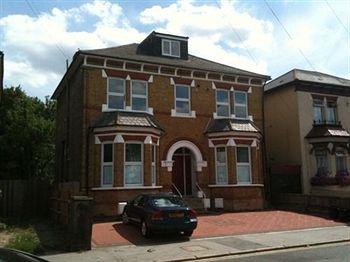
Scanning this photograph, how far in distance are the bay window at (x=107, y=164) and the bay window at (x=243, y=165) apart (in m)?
6.90

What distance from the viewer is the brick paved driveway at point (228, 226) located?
45.7 feet

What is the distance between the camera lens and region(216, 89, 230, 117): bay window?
2370cm

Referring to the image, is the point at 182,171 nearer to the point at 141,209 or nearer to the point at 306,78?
the point at 141,209

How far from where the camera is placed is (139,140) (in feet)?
66.0

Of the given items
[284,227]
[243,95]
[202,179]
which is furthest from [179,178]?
[284,227]

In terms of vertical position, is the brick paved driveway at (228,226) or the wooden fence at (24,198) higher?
the wooden fence at (24,198)

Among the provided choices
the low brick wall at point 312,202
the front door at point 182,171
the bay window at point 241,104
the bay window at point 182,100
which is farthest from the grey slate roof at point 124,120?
the low brick wall at point 312,202

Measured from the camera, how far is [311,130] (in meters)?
25.9

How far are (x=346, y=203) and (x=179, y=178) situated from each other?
27.6 ft

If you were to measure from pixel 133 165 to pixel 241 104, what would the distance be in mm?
7777

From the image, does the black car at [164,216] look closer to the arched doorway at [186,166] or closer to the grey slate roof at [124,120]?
the grey slate roof at [124,120]

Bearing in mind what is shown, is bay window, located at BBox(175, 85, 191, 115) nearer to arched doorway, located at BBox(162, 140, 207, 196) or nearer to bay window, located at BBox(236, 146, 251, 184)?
arched doorway, located at BBox(162, 140, 207, 196)

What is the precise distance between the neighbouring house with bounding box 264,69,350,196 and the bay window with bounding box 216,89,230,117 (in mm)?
4774

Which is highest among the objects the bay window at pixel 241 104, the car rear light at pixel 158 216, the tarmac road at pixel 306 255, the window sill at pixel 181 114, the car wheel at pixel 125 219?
the bay window at pixel 241 104
